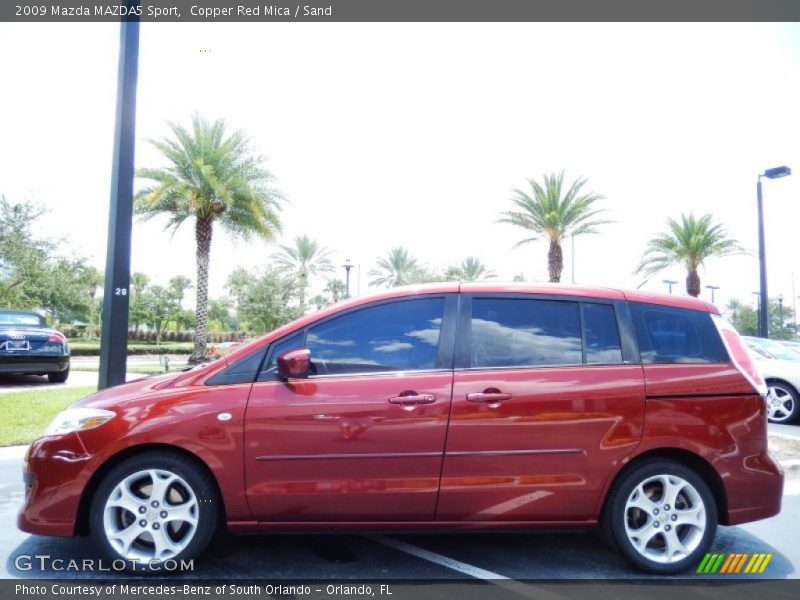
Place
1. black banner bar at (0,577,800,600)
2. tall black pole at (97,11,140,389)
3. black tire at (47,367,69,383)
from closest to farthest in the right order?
black banner bar at (0,577,800,600) → tall black pole at (97,11,140,389) → black tire at (47,367,69,383)

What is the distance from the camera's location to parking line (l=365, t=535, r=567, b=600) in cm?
303

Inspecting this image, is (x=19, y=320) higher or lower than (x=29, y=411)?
higher

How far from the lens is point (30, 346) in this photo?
10.5 m

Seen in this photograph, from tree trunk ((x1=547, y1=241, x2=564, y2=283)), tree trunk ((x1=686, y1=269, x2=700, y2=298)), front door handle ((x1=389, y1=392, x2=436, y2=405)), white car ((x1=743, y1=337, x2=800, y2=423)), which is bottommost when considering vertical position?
white car ((x1=743, y1=337, x2=800, y2=423))

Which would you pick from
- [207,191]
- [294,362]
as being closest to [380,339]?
[294,362]

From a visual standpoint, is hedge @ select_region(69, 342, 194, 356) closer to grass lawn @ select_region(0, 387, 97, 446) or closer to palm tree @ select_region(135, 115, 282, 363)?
palm tree @ select_region(135, 115, 282, 363)

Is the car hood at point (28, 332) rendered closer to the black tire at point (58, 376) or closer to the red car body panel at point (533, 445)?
the black tire at point (58, 376)

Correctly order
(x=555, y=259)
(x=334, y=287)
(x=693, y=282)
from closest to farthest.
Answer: (x=555, y=259) → (x=693, y=282) → (x=334, y=287)

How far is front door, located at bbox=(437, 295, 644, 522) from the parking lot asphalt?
0.38 meters

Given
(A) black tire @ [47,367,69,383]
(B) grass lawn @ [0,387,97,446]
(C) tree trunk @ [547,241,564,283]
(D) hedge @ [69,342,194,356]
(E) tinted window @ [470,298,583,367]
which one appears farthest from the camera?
(D) hedge @ [69,342,194,356]

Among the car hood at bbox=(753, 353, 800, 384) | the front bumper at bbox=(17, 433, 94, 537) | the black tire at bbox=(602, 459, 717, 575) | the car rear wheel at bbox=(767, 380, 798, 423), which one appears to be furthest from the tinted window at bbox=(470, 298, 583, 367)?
the car rear wheel at bbox=(767, 380, 798, 423)

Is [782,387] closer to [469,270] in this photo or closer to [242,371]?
[242,371]

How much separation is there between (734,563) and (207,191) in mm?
19193

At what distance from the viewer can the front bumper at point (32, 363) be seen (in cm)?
1018
